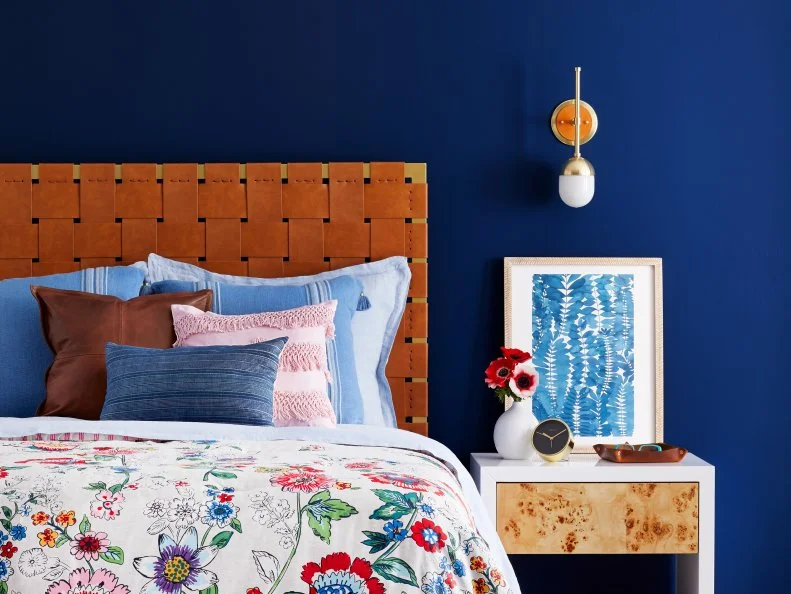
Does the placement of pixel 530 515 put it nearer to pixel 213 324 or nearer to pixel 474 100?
pixel 213 324

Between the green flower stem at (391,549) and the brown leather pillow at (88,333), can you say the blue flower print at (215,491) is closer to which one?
the green flower stem at (391,549)

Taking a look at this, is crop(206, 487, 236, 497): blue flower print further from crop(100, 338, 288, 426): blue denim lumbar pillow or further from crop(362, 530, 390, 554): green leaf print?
crop(100, 338, 288, 426): blue denim lumbar pillow

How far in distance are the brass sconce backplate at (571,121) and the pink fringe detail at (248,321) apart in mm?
1135

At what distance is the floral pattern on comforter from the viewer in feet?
4.90

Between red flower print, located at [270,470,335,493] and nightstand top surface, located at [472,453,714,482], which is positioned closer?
red flower print, located at [270,470,335,493]

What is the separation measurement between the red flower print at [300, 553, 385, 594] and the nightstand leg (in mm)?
1762

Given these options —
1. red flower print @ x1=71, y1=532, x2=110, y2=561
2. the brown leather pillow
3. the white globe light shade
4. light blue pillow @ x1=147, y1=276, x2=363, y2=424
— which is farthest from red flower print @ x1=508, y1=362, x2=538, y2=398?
red flower print @ x1=71, y1=532, x2=110, y2=561

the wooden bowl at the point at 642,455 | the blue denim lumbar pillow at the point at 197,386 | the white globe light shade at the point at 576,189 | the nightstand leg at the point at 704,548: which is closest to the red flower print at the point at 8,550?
the blue denim lumbar pillow at the point at 197,386

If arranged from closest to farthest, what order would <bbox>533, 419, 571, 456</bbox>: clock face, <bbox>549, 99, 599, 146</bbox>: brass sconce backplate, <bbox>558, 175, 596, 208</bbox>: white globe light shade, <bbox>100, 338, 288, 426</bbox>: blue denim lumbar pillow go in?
1. <bbox>100, 338, 288, 426</bbox>: blue denim lumbar pillow
2. <bbox>533, 419, 571, 456</bbox>: clock face
3. <bbox>558, 175, 596, 208</bbox>: white globe light shade
4. <bbox>549, 99, 599, 146</bbox>: brass sconce backplate

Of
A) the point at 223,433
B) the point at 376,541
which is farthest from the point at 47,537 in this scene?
the point at 223,433

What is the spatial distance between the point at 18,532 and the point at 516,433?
185cm

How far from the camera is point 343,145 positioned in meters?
3.45

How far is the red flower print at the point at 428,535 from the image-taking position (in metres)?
1.56

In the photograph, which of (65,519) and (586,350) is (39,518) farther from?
(586,350)
